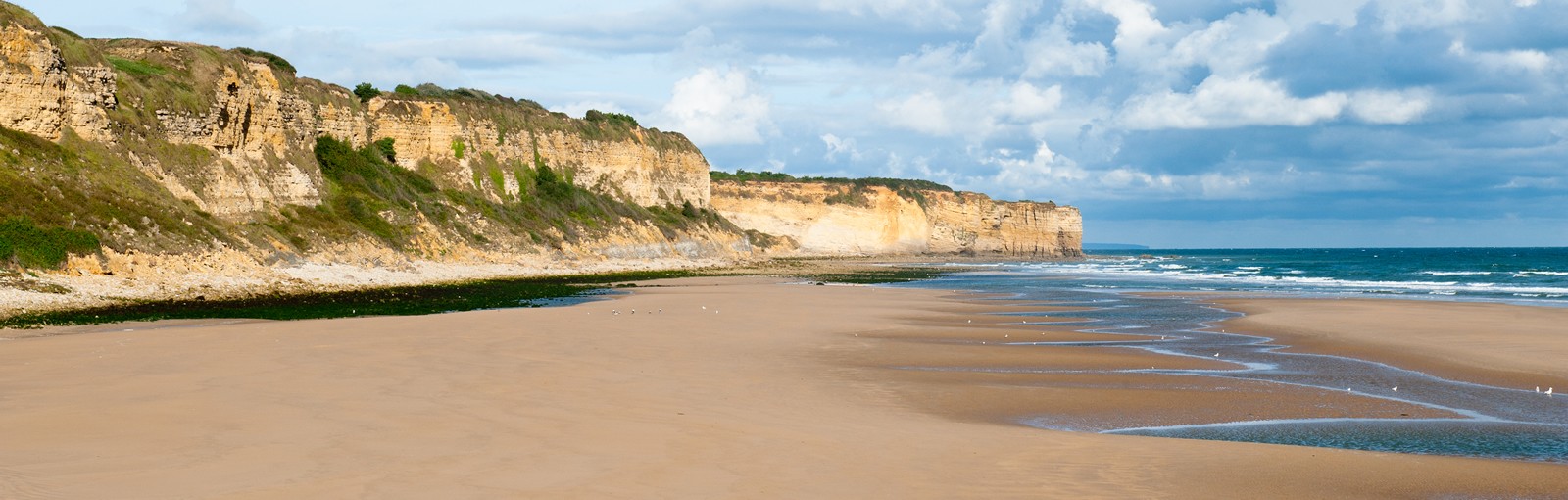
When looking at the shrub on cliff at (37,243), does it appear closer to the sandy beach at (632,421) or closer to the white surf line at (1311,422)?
the sandy beach at (632,421)

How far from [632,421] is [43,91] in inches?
1236

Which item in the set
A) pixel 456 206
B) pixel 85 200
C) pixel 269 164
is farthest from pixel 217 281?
pixel 456 206

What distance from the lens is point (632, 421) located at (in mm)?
10109

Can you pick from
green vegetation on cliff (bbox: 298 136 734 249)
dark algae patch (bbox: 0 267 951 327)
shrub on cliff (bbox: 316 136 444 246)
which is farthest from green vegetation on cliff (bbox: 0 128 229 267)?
shrub on cliff (bbox: 316 136 444 246)

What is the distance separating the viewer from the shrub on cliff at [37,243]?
25.0 m

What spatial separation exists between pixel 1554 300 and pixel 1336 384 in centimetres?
2564

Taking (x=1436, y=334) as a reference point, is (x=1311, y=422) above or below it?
below

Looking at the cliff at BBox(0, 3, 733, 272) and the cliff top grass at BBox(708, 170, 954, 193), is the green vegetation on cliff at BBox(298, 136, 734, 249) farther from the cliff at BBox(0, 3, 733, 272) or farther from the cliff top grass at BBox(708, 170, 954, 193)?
the cliff top grass at BBox(708, 170, 954, 193)

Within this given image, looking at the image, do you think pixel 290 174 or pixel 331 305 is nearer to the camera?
pixel 331 305

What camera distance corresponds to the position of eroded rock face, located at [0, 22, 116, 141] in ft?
106

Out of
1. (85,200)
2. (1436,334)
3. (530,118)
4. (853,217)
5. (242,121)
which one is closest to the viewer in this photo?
(1436,334)

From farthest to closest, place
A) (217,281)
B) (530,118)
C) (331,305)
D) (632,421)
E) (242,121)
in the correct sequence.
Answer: (530,118), (242,121), (217,281), (331,305), (632,421)

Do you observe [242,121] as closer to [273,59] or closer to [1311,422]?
[273,59]

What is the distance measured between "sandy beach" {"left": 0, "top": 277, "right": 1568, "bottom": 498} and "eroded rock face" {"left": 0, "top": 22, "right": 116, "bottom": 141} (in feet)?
59.6
